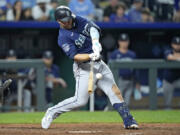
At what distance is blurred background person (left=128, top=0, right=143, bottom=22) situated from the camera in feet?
45.9

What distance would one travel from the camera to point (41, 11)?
13.9m

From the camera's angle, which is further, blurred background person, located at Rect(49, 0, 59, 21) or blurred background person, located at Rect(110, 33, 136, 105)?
blurred background person, located at Rect(49, 0, 59, 21)

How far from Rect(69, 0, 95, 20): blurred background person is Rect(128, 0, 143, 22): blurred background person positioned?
947mm

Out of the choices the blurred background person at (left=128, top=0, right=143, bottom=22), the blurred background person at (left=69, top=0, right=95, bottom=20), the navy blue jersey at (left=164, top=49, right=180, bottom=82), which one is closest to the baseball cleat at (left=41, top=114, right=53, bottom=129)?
the navy blue jersey at (left=164, top=49, right=180, bottom=82)

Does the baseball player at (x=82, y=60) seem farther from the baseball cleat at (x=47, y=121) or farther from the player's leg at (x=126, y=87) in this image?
the player's leg at (x=126, y=87)

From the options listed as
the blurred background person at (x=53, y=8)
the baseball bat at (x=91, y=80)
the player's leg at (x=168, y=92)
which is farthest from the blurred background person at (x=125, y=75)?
the baseball bat at (x=91, y=80)

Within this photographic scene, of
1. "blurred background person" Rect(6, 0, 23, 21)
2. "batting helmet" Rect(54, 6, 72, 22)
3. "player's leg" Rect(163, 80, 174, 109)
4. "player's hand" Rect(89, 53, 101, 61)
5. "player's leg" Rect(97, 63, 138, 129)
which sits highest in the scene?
"batting helmet" Rect(54, 6, 72, 22)

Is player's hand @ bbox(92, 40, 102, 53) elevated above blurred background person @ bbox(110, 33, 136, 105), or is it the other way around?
player's hand @ bbox(92, 40, 102, 53)

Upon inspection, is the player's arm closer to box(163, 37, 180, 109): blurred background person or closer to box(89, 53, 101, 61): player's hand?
box(89, 53, 101, 61): player's hand

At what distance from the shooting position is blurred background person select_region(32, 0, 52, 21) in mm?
13875

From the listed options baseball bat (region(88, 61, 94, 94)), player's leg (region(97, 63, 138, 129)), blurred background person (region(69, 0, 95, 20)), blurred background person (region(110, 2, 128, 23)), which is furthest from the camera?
blurred background person (region(110, 2, 128, 23))

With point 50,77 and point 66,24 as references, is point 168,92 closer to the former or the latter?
point 50,77

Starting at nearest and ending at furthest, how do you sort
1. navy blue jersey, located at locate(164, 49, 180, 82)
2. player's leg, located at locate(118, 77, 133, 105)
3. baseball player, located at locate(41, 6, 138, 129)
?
1. baseball player, located at locate(41, 6, 138, 129)
2. player's leg, located at locate(118, 77, 133, 105)
3. navy blue jersey, located at locate(164, 49, 180, 82)

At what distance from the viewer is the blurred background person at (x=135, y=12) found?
13997 mm
